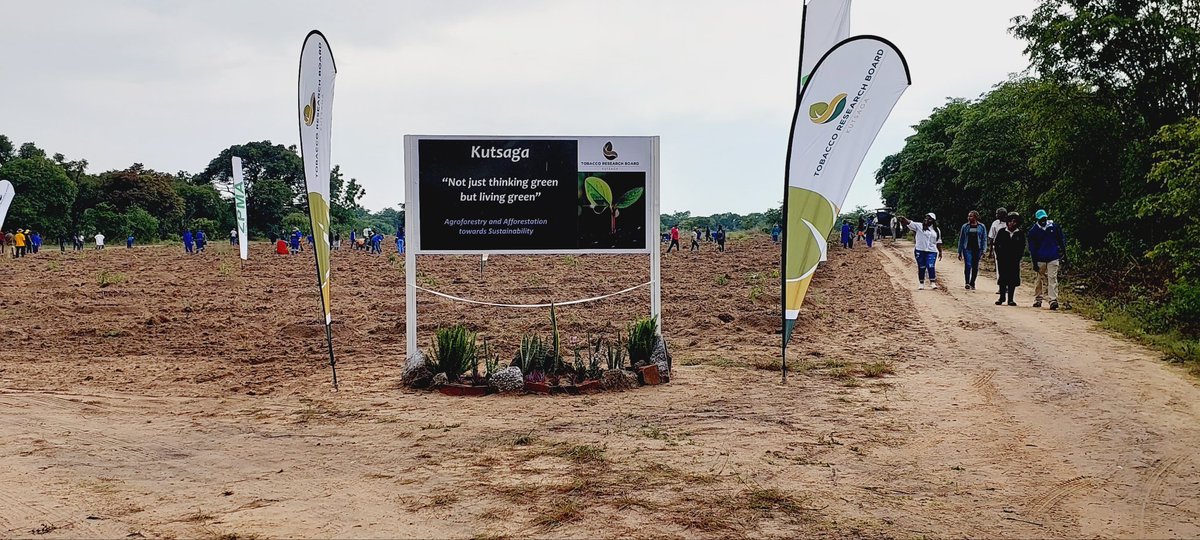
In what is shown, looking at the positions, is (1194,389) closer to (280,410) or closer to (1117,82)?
(280,410)

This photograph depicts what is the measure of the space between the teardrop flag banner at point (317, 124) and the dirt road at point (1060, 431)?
5621 millimetres

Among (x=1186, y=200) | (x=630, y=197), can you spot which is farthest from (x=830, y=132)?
(x=1186, y=200)

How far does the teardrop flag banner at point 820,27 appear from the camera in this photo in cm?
1189

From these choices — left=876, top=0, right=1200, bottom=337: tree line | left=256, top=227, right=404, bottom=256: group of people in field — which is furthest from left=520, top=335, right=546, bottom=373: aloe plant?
left=256, top=227, right=404, bottom=256: group of people in field

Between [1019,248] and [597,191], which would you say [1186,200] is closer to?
[1019,248]

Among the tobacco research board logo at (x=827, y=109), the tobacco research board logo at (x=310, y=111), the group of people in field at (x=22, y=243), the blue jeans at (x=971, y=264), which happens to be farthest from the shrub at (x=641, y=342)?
the group of people in field at (x=22, y=243)

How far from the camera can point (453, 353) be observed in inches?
387

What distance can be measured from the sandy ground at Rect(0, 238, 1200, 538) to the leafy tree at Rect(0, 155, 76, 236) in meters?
46.1

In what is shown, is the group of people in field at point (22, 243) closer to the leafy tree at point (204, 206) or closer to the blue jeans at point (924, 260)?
the leafy tree at point (204, 206)

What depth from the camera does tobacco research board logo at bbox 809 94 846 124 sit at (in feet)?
27.3

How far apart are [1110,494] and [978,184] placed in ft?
101

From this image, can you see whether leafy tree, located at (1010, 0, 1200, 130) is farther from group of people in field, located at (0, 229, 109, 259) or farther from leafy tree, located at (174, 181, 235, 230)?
leafy tree, located at (174, 181, 235, 230)

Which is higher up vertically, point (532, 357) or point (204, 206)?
point (204, 206)

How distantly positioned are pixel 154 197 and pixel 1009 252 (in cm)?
6417
